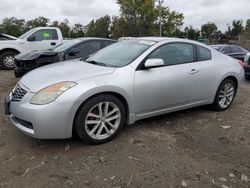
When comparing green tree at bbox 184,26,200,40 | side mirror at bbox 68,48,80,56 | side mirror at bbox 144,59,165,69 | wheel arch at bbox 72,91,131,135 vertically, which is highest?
side mirror at bbox 144,59,165,69

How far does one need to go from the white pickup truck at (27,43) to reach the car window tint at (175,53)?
25.1ft

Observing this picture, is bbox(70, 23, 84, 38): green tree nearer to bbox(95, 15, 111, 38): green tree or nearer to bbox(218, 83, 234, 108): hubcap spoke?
bbox(95, 15, 111, 38): green tree

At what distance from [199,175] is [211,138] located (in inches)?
43.0

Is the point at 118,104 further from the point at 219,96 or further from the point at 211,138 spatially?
the point at 219,96

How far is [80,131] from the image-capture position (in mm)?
3723

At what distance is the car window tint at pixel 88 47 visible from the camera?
804cm

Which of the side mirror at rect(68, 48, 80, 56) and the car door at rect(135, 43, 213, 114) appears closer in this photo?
the car door at rect(135, 43, 213, 114)

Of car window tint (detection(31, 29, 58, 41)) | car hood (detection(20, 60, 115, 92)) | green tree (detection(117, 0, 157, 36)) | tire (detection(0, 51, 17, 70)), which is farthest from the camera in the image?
green tree (detection(117, 0, 157, 36))

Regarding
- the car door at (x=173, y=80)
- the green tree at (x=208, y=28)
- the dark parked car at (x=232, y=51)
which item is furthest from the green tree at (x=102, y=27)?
the car door at (x=173, y=80)

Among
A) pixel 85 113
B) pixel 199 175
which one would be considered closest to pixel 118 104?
pixel 85 113

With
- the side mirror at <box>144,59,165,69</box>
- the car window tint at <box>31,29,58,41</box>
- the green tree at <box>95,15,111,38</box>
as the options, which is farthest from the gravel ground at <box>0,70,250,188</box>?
the green tree at <box>95,15,111,38</box>

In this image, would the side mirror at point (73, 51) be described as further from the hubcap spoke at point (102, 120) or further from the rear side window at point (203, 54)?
the hubcap spoke at point (102, 120)

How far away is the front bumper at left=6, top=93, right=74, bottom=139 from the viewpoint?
11.4 feet

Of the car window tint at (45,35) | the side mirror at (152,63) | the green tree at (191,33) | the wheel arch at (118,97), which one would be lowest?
the green tree at (191,33)
